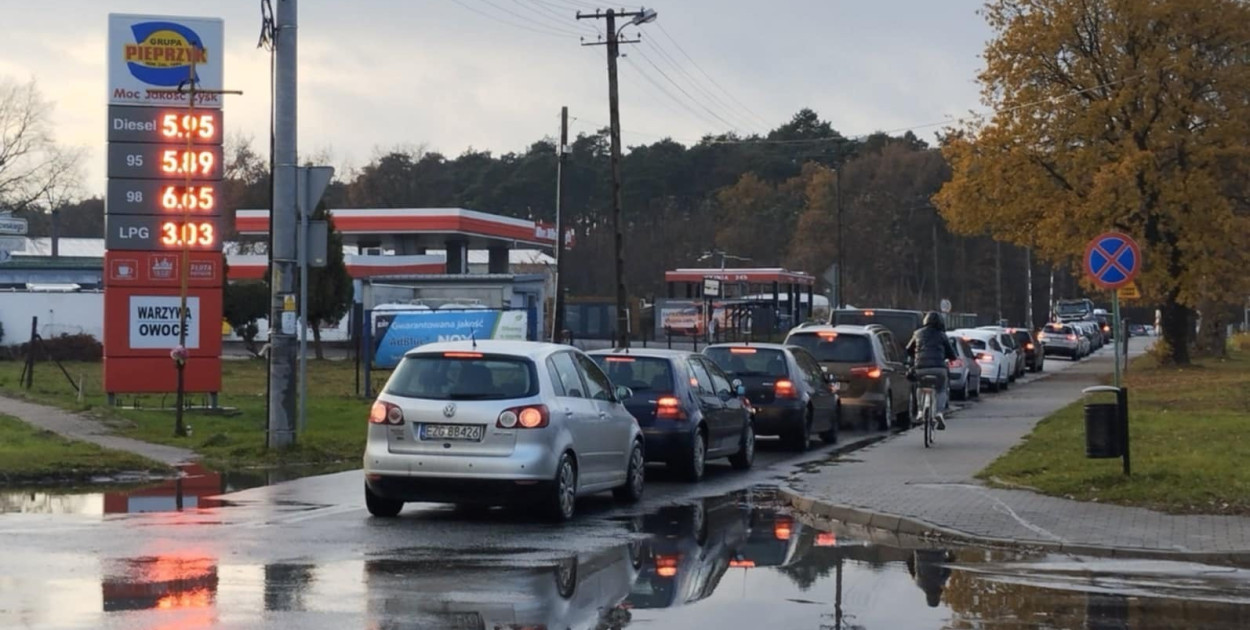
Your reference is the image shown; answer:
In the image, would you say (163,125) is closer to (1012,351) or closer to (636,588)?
(636,588)

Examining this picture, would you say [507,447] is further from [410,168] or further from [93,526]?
[410,168]

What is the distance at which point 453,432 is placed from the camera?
13.8m

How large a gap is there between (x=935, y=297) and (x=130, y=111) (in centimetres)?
7262

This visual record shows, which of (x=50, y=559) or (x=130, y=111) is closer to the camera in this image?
(x=50, y=559)

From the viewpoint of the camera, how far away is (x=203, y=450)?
69.8 feet

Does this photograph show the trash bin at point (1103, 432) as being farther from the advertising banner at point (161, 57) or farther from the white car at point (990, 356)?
the white car at point (990, 356)

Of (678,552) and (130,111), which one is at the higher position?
(130,111)

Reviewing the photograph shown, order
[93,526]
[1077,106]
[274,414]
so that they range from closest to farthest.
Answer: [93,526]
[274,414]
[1077,106]

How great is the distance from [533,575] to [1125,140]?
39.7m

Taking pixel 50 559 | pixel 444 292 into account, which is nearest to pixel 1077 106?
pixel 444 292

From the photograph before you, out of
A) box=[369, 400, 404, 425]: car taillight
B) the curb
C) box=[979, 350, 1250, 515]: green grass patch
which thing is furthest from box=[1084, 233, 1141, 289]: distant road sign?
box=[369, 400, 404, 425]: car taillight

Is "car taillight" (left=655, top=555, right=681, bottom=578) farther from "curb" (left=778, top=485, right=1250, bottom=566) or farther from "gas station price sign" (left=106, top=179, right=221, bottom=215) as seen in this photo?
"gas station price sign" (left=106, top=179, right=221, bottom=215)

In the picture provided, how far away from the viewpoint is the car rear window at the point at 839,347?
91.2 feet

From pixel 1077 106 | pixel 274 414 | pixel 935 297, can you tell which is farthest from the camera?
pixel 935 297
